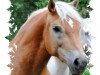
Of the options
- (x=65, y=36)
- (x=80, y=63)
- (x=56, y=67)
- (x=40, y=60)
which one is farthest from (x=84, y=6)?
(x=80, y=63)

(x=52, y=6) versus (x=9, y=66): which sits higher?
(x=52, y=6)

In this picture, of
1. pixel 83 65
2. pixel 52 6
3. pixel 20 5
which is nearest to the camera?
pixel 83 65

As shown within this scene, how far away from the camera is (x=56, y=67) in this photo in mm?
9656

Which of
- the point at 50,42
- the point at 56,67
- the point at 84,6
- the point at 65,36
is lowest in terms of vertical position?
the point at 84,6

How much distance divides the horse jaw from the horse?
0.45 metres

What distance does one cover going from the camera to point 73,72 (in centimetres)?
809

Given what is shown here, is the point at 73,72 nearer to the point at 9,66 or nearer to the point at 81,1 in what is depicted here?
the point at 9,66

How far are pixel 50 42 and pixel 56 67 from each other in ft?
4.44

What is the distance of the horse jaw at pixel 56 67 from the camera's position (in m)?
9.47

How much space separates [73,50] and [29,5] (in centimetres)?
1386

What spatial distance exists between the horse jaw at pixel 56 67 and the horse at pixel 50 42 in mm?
452

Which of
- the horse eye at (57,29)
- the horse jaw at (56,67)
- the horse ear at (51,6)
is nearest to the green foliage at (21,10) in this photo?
the horse jaw at (56,67)

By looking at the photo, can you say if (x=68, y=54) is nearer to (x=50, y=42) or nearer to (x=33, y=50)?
(x=50, y=42)

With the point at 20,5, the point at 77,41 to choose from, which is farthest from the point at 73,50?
the point at 20,5
